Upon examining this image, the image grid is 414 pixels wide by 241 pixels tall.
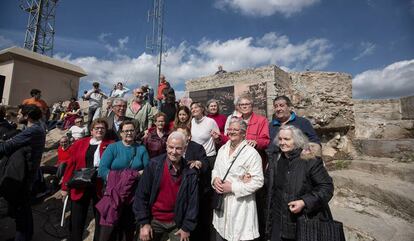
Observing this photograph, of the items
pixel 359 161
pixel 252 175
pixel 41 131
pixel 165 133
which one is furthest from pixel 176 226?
pixel 359 161

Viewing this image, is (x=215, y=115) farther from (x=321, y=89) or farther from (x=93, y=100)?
(x=321, y=89)

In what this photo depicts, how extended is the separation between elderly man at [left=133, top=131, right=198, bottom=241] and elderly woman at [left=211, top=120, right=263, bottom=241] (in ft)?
0.92

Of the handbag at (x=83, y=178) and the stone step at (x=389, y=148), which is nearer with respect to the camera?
the handbag at (x=83, y=178)

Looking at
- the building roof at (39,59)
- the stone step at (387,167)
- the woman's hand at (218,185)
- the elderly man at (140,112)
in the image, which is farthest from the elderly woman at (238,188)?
the building roof at (39,59)

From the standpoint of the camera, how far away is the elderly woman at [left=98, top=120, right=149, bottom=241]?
2641 mm

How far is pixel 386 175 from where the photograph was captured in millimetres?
4086

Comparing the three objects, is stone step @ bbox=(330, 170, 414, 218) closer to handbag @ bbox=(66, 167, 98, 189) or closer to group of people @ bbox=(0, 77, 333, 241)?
group of people @ bbox=(0, 77, 333, 241)

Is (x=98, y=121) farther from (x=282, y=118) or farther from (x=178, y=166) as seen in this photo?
(x=282, y=118)

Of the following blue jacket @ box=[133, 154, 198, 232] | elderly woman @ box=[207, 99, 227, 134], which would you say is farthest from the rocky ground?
elderly woman @ box=[207, 99, 227, 134]

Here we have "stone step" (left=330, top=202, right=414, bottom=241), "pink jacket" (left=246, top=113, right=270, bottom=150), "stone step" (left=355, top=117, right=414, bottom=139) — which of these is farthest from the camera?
"stone step" (left=355, top=117, right=414, bottom=139)

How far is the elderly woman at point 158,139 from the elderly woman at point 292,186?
58.0 inches

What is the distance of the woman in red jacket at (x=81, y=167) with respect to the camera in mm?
2826

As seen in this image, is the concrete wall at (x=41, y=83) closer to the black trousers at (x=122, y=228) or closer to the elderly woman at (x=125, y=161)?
the elderly woman at (x=125, y=161)

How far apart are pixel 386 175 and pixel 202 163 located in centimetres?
364
